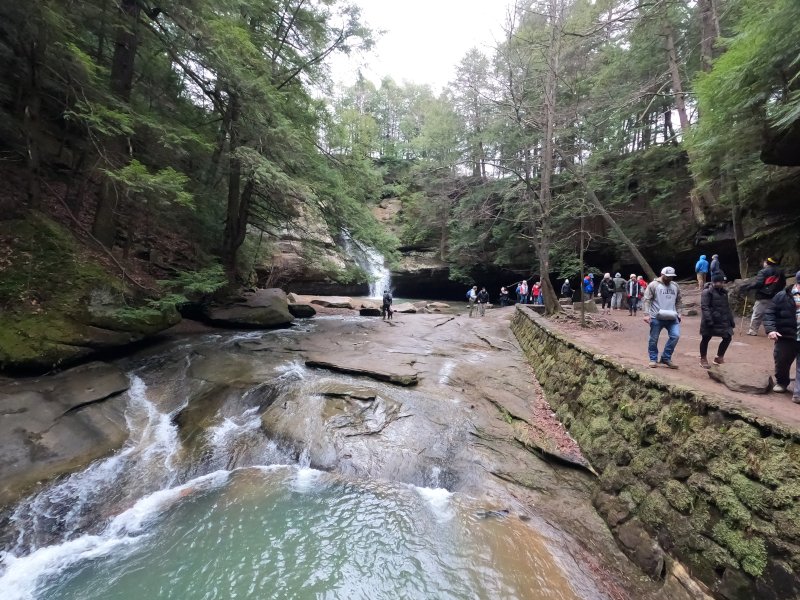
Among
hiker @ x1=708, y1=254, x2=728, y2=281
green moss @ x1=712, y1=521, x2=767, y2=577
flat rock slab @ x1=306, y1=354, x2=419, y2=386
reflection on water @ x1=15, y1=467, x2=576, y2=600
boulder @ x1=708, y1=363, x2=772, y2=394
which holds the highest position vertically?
hiker @ x1=708, y1=254, x2=728, y2=281

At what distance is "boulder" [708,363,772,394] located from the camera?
4191mm

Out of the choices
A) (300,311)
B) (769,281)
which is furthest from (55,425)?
(769,281)

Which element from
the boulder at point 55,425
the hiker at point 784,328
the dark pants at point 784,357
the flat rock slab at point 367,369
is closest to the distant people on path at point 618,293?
the flat rock slab at point 367,369

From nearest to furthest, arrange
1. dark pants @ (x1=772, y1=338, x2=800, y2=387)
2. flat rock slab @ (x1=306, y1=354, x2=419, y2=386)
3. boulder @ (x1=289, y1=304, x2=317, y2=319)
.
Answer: dark pants @ (x1=772, y1=338, x2=800, y2=387)
flat rock slab @ (x1=306, y1=354, x2=419, y2=386)
boulder @ (x1=289, y1=304, x2=317, y2=319)

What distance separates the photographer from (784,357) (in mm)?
4223

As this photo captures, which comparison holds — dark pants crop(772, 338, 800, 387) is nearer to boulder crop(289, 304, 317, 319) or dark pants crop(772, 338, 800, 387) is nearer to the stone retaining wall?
the stone retaining wall

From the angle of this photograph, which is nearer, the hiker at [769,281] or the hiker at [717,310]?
the hiker at [717,310]

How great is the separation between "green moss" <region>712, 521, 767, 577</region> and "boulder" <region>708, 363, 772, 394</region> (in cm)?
186

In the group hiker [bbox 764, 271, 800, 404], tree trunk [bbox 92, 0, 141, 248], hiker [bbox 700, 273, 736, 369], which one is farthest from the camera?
tree trunk [bbox 92, 0, 141, 248]

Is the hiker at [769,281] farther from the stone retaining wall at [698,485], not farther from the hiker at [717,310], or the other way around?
the stone retaining wall at [698,485]

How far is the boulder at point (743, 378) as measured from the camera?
4.19 m

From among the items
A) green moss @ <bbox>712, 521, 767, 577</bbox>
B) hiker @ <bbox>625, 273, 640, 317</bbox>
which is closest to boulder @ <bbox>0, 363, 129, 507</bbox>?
green moss @ <bbox>712, 521, 767, 577</bbox>

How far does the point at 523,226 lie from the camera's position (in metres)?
24.8

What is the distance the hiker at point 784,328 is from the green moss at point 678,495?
174 centimetres
